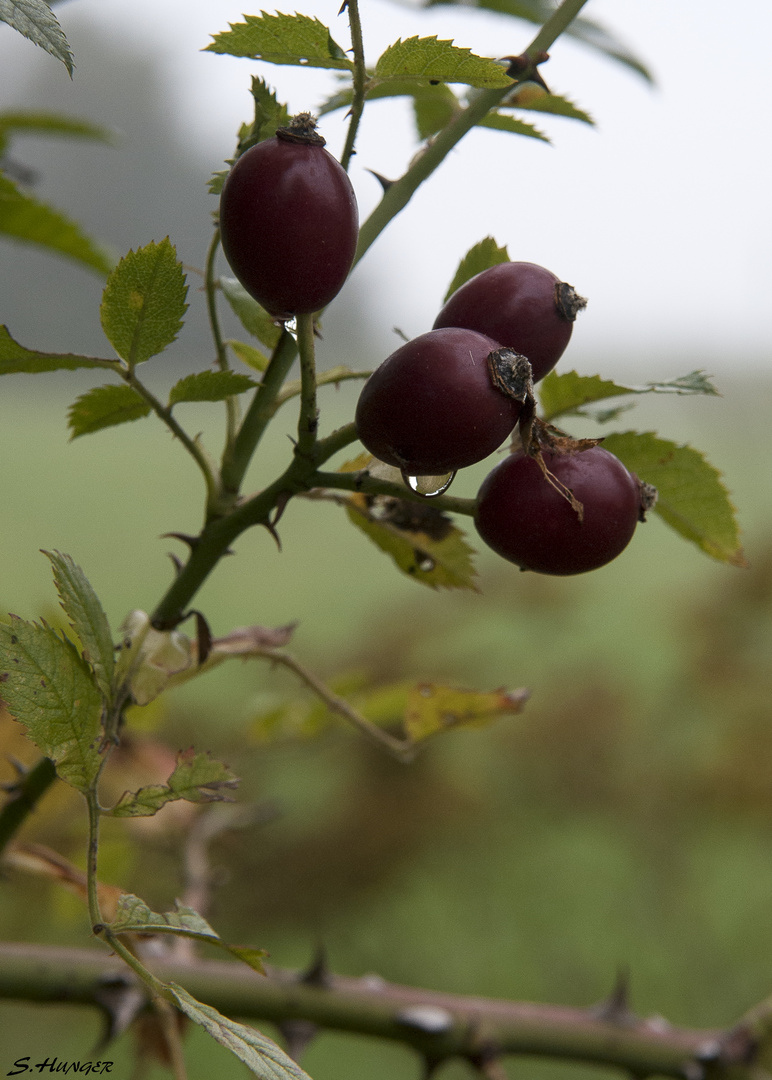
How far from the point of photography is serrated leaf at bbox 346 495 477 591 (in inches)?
17.5

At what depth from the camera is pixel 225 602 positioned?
156 inches

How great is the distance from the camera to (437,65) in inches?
13.1

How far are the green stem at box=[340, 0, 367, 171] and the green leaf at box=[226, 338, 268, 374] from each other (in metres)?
0.13

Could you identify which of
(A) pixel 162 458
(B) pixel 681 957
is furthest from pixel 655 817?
(A) pixel 162 458

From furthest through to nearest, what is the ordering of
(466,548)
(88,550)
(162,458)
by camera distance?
1. (162,458)
2. (88,550)
3. (466,548)

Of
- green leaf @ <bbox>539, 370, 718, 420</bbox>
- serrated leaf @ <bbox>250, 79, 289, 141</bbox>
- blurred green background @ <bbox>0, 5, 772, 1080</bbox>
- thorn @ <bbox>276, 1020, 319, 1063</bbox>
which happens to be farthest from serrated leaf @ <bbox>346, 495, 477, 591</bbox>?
blurred green background @ <bbox>0, 5, 772, 1080</bbox>

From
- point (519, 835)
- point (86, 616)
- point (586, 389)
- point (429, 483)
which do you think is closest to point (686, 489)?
point (586, 389)

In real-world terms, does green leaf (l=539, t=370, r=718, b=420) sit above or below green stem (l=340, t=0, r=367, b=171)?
below

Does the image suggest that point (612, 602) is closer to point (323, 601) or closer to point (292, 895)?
point (323, 601)

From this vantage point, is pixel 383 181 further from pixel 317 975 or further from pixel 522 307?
pixel 317 975

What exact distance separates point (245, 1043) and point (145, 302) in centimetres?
26

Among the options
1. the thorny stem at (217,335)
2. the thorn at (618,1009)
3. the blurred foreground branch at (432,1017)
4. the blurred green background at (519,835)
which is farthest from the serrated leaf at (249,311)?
the blurred green background at (519,835)

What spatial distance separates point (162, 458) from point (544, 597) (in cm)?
453

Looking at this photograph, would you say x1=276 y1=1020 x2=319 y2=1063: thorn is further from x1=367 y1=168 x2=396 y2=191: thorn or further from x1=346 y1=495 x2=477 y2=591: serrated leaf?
x1=367 y1=168 x2=396 y2=191: thorn
